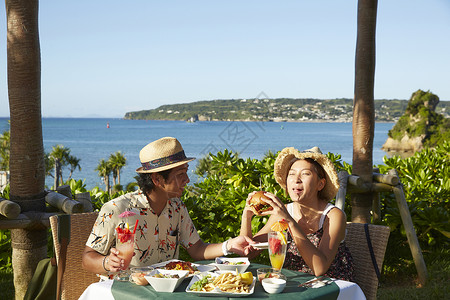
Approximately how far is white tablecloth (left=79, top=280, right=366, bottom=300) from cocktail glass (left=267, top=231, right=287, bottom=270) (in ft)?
0.97

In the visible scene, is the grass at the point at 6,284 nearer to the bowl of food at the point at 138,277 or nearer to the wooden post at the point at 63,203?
the wooden post at the point at 63,203

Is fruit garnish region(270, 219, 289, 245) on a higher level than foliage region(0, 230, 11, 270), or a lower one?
higher

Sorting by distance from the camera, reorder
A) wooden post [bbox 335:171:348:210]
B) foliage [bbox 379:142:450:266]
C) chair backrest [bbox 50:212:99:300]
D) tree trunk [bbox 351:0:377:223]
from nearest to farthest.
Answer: chair backrest [bbox 50:212:99:300] < wooden post [bbox 335:171:348:210] < tree trunk [bbox 351:0:377:223] < foliage [bbox 379:142:450:266]

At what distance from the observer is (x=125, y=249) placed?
223cm

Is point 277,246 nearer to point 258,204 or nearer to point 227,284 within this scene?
point 227,284

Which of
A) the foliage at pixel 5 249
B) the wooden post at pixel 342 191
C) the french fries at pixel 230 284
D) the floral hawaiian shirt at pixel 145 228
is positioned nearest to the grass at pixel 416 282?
the wooden post at pixel 342 191

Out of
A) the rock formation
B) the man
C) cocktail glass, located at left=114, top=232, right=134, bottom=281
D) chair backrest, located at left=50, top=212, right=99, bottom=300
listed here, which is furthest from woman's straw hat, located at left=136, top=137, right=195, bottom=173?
the rock formation

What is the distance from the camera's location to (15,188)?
3682mm

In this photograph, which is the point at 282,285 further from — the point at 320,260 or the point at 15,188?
the point at 15,188

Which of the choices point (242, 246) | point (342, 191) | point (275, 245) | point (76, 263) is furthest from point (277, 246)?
point (342, 191)

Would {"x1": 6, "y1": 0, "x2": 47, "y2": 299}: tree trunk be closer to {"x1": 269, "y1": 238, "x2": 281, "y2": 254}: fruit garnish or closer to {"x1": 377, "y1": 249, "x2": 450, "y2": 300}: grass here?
{"x1": 269, "y1": 238, "x2": 281, "y2": 254}: fruit garnish

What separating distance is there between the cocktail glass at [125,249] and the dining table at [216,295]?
0.13 ft

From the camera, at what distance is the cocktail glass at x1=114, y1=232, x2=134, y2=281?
2.19 meters

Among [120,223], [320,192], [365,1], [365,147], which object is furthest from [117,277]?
[365,1]
